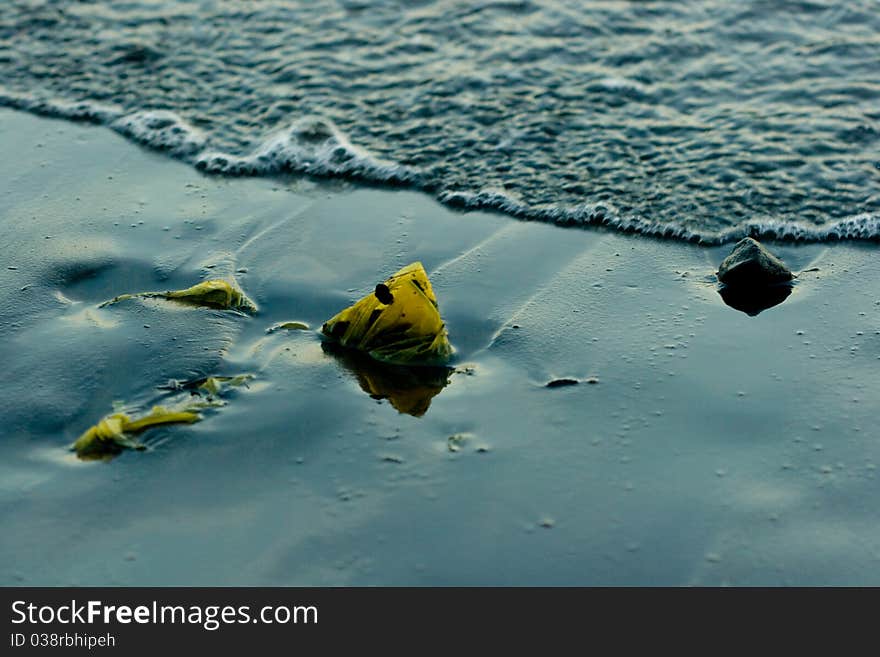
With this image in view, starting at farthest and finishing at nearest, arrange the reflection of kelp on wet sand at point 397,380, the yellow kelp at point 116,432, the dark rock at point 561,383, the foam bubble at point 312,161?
the foam bubble at point 312,161, the dark rock at point 561,383, the reflection of kelp on wet sand at point 397,380, the yellow kelp at point 116,432

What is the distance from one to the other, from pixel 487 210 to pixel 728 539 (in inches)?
119

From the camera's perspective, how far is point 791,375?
451cm

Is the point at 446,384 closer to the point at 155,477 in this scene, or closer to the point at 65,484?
the point at 155,477

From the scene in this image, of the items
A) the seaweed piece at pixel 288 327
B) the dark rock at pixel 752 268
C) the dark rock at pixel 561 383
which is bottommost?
the dark rock at pixel 561 383

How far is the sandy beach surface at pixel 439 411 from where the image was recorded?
3514 mm

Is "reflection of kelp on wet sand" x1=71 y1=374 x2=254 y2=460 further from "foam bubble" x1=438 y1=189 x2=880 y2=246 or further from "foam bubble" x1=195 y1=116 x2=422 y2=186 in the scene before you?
"foam bubble" x1=195 y1=116 x2=422 y2=186

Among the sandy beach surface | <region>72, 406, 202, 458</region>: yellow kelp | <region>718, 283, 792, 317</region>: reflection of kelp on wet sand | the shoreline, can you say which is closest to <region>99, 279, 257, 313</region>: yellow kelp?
the sandy beach surface

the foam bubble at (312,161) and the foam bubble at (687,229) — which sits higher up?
the foam bubble at (312,161)

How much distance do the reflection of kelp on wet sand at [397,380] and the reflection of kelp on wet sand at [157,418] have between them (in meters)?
0.47

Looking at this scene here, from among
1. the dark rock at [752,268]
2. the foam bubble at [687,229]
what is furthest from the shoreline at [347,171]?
the dark rock at [752,268]

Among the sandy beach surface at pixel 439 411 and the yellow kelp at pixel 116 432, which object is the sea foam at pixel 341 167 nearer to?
the sandy beach surface at pixel 439 411

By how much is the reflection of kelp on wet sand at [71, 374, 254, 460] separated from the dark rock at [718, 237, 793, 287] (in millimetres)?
2558
